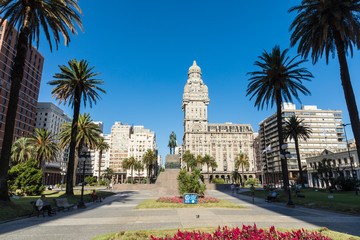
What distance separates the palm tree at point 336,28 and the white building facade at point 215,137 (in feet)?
382

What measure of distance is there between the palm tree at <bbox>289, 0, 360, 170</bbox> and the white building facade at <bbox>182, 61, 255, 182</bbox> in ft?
382

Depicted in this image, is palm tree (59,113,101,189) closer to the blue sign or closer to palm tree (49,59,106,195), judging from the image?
palm tree (49,59,106,195)

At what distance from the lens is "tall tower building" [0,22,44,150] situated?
241 ft

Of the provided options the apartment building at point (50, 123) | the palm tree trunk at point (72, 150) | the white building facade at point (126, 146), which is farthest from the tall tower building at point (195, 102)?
the palm tree trunk at point (72, 150)

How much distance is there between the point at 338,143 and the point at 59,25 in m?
119

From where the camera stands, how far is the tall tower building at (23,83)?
73.4 m

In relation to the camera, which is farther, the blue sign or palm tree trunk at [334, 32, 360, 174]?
the blue sign

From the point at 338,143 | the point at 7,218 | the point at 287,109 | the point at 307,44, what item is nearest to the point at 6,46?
the point at 7,218

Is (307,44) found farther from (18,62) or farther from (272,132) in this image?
(272,132)

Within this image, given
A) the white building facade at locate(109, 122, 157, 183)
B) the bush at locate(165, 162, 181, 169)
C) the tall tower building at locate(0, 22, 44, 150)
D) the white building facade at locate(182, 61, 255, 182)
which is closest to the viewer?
the bush at locate(165, 162, 181, 169)

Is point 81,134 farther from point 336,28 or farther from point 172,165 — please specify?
point 336,28

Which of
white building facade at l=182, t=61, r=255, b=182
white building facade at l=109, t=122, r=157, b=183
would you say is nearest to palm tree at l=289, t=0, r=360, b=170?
Result: white building facade at l=182, t=61, r=255, b=182

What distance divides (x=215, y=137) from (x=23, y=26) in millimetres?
129547

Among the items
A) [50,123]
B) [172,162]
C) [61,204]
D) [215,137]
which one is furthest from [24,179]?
[215,137]
